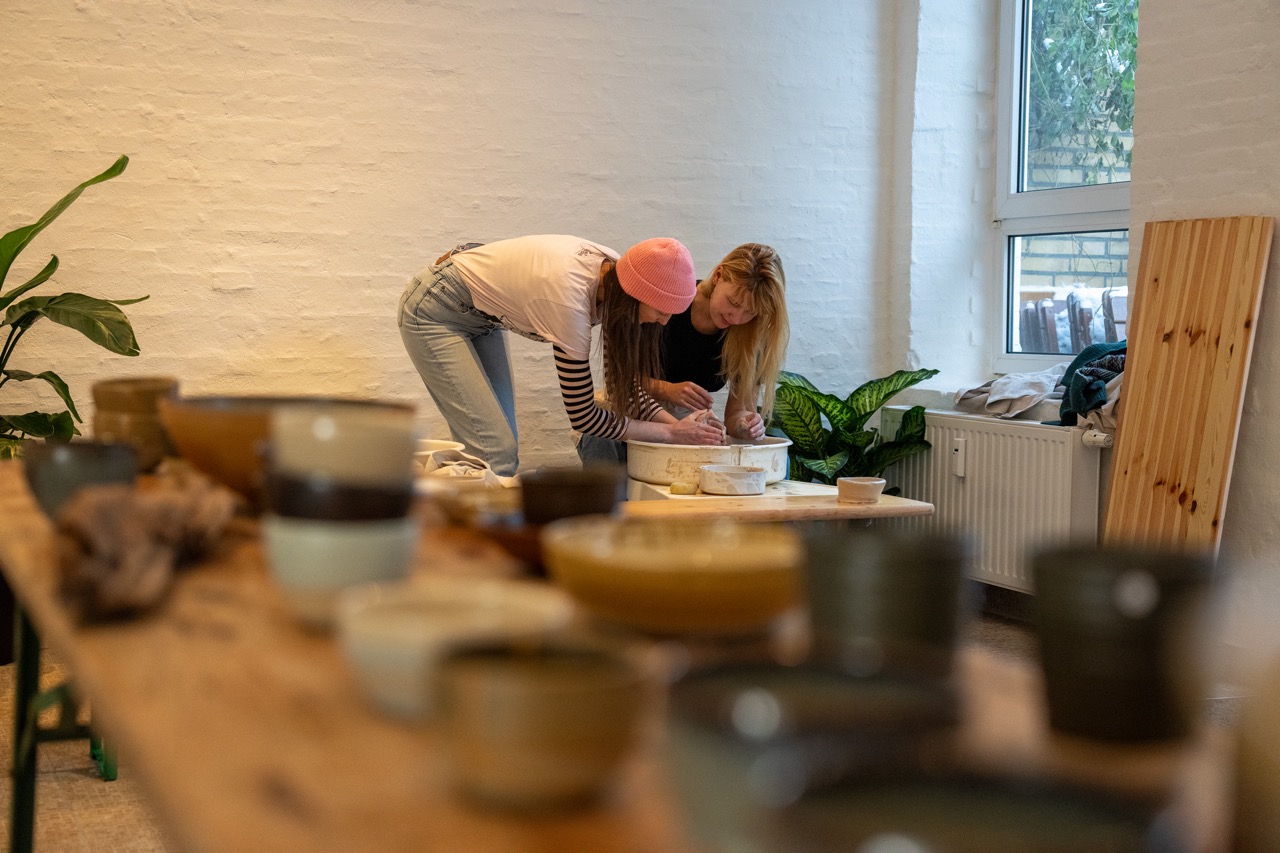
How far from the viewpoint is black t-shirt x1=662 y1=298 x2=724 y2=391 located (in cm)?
398

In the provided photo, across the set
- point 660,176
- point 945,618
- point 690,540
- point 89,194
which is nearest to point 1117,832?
point 945,618

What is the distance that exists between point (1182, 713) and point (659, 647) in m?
0.33

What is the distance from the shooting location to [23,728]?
1.71m

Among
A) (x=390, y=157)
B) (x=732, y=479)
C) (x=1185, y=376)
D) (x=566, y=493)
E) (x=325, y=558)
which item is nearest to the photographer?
(x=325, y=558)

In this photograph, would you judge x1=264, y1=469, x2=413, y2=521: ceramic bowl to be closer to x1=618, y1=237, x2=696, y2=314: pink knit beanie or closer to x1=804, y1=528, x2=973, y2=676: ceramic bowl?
x1=804, y1=528, x2=973, y2=676: ceramic bowl

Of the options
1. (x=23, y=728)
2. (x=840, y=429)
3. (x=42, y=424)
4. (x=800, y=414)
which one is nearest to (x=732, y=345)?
(x=800, y=414)

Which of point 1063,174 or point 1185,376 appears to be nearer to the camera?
point 1185,376

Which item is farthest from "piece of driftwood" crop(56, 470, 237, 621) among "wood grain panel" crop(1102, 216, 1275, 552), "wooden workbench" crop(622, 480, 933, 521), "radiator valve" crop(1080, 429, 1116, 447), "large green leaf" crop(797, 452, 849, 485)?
"large green leaf" crop(797, 452, 849, 485)

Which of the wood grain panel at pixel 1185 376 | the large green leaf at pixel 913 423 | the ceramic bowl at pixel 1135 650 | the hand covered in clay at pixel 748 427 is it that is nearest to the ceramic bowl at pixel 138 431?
the ceramic bowl at pixel 1135 650

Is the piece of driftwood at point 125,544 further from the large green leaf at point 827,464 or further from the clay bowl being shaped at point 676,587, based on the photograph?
the large green leaf at point 827,464

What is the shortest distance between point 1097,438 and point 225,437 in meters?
3.30

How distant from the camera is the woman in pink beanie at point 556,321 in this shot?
3516 millimetres

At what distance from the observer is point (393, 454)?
1022 millimetres

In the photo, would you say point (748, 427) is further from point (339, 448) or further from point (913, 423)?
point (339, 448)
